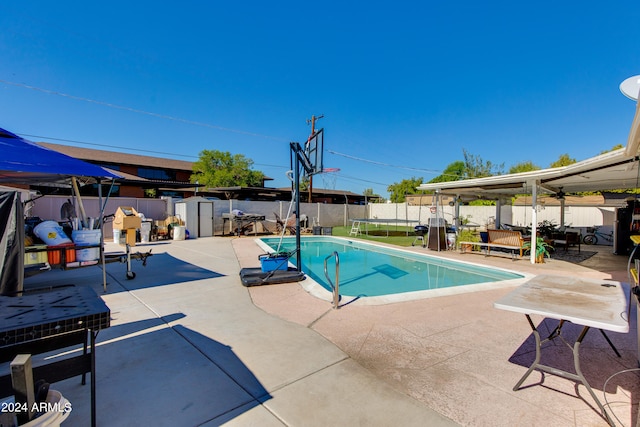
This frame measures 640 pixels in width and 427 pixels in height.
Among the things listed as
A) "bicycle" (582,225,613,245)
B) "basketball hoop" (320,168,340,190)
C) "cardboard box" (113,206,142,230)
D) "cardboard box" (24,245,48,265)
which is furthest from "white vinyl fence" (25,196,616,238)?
"cardboard box" (24,245,48,265)

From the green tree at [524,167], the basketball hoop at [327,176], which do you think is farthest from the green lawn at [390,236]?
the green tree at [524,167]

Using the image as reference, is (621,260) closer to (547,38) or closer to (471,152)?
(547,38)

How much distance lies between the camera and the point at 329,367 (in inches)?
98.6

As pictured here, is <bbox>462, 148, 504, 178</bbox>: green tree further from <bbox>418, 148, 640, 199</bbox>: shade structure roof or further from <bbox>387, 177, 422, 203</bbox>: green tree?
<bbox>418, 148, 640, 199</bbox>: shade structure roof

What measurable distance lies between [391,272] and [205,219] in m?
9.56

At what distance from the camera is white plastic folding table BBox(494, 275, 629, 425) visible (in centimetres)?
176

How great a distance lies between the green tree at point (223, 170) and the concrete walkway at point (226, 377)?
28.0 meters

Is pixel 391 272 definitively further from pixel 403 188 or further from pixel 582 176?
pixel 403 188

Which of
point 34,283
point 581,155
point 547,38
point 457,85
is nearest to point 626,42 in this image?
point 547,38

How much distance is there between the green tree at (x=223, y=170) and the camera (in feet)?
100

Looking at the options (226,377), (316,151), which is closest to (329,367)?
(226,377)

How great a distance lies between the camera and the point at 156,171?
2852cm

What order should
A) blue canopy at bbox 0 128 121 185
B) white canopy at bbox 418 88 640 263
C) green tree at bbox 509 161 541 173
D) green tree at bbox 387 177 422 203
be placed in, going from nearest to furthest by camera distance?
1. blue canopy at bbox 0 128 121 185
2. white canopy at bbox 418 88 640 263
3. green tree at bbox 509 161 541 173
4. green tree at bbox 387 177 422 203

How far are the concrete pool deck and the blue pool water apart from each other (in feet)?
6.15
